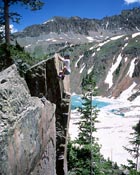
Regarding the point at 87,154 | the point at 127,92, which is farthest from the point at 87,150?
the point at 127,92

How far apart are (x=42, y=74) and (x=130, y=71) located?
146m

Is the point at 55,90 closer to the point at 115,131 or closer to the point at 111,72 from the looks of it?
the point at 115,131

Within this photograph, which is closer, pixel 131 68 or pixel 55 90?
pixel 55 90

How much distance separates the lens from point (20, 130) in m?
9.87

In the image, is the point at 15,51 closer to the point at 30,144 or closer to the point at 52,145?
the point at 52,145

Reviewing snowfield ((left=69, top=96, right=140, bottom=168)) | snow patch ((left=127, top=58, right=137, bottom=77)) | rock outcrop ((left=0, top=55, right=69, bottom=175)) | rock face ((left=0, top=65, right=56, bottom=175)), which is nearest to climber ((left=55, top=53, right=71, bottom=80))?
Answer: rock outcrop ((left=0, top=55, right=69, bottom=175))

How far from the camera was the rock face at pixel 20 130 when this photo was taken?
9070mm

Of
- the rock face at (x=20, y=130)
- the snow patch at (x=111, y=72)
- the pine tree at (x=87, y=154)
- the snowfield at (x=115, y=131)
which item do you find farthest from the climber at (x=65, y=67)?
the snow patch at (x=111, y=72)

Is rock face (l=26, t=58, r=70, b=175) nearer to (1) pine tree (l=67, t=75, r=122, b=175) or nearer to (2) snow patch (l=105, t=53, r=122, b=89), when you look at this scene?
(1) pine tree (l=67, t=75, r=122, b=175)

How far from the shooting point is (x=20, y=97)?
11.1 meters

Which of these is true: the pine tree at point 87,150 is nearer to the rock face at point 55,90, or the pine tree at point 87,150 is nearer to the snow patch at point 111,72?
the rock face at point 55,90

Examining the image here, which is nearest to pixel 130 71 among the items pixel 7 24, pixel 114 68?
pixel 114 68

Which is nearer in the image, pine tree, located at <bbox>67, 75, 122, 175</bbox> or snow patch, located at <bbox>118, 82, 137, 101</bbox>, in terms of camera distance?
pine tree, located at <bbox>67, 75, 122, 175</bbox>

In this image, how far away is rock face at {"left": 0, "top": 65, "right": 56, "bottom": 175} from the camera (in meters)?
9.07
